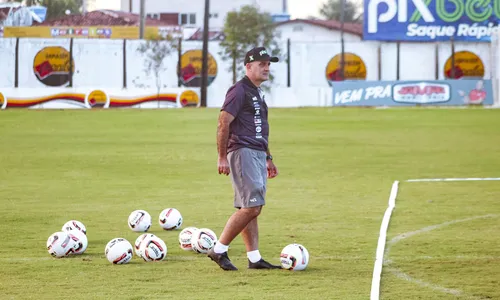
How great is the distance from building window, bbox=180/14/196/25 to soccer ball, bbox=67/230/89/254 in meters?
104

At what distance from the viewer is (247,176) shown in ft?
32.7

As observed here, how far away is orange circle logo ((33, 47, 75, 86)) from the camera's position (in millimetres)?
70438

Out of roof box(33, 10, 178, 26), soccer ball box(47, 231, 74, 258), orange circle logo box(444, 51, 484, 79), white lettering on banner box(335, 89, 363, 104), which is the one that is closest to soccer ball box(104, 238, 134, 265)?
soccer ball box(47, 231, 74, 258)

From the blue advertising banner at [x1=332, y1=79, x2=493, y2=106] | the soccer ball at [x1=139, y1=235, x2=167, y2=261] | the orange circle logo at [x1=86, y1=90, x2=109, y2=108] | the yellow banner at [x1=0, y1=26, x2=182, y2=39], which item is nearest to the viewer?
the soccer ball at [x1=139, y1=235, x2=167, y2=261]

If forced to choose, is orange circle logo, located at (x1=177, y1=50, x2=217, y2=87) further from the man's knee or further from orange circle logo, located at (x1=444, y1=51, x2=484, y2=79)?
the man's knee

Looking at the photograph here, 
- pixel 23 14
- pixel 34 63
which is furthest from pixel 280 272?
pixel 23 14

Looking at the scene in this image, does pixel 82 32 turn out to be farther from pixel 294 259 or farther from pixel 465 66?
pixel 294 259

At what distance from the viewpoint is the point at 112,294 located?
29.7 feet

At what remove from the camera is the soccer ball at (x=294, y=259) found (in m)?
10.1

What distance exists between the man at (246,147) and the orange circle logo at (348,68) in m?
61.4

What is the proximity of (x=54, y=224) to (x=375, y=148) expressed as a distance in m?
15.1

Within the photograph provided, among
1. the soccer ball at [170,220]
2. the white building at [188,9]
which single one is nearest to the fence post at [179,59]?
the white building at [188,9]

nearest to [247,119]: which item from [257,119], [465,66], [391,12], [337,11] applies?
[257,119]

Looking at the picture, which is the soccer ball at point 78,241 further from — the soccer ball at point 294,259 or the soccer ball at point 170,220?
the soccer ball at point 294,259
